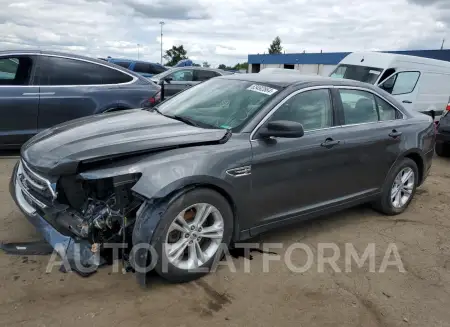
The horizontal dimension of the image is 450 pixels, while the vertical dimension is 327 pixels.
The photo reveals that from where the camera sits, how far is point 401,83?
10.3 metres

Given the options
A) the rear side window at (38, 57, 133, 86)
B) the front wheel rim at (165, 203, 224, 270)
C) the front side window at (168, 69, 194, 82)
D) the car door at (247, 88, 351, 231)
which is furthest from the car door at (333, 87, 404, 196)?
the front side window at (168, 69, 194, 82)

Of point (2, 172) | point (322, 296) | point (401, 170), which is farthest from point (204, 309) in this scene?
point (2, 172)

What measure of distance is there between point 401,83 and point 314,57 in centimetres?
3156

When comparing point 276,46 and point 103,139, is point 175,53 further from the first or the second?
point 103,139

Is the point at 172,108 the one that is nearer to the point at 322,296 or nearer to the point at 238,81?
the point at 238,81

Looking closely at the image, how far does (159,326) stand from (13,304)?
1.01 m

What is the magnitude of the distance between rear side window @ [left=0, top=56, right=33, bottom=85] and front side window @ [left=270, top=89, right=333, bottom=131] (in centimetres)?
435

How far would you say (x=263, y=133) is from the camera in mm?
3508

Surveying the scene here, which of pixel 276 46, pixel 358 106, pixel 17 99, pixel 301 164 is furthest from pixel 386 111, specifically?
pixel 276 46

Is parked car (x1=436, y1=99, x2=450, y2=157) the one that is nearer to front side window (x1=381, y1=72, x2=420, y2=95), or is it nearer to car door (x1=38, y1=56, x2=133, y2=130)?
front side window (x1=381, y1=72, x2=420, y2=95)

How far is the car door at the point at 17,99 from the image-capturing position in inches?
239

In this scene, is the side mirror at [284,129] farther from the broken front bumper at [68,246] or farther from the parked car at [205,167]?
the broken front bumper at [68,246]

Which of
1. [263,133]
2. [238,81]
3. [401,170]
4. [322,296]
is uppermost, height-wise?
[238,81]

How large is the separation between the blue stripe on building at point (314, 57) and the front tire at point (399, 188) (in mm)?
25147
